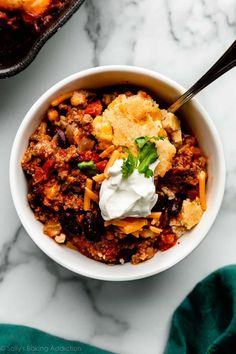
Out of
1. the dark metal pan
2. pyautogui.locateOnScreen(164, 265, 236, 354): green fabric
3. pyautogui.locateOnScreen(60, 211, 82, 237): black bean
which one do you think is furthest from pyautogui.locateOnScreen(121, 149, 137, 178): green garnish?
pyautogui.locateOnScreen(164, 265, 236, 354): green fabric

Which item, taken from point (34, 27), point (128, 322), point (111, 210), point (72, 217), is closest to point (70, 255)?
point (72, 217)

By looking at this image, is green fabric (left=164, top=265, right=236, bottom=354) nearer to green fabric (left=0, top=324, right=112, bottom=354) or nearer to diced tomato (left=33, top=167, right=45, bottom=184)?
green fabric (left=0, top=324, right=112, bottom=354)

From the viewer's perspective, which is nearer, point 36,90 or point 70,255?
point 70,255

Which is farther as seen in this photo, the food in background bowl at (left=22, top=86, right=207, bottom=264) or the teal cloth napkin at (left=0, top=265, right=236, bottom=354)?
the teal cloth napkin at (left=0, top=265, right=236, bottom=354)

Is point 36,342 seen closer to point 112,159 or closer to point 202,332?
point 202,332

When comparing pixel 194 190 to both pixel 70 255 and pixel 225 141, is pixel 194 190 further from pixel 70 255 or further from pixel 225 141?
pixel 70 255

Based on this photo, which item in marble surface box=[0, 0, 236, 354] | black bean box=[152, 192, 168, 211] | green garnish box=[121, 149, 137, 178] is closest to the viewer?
green garnish box=[121, 149, 137, 178]
